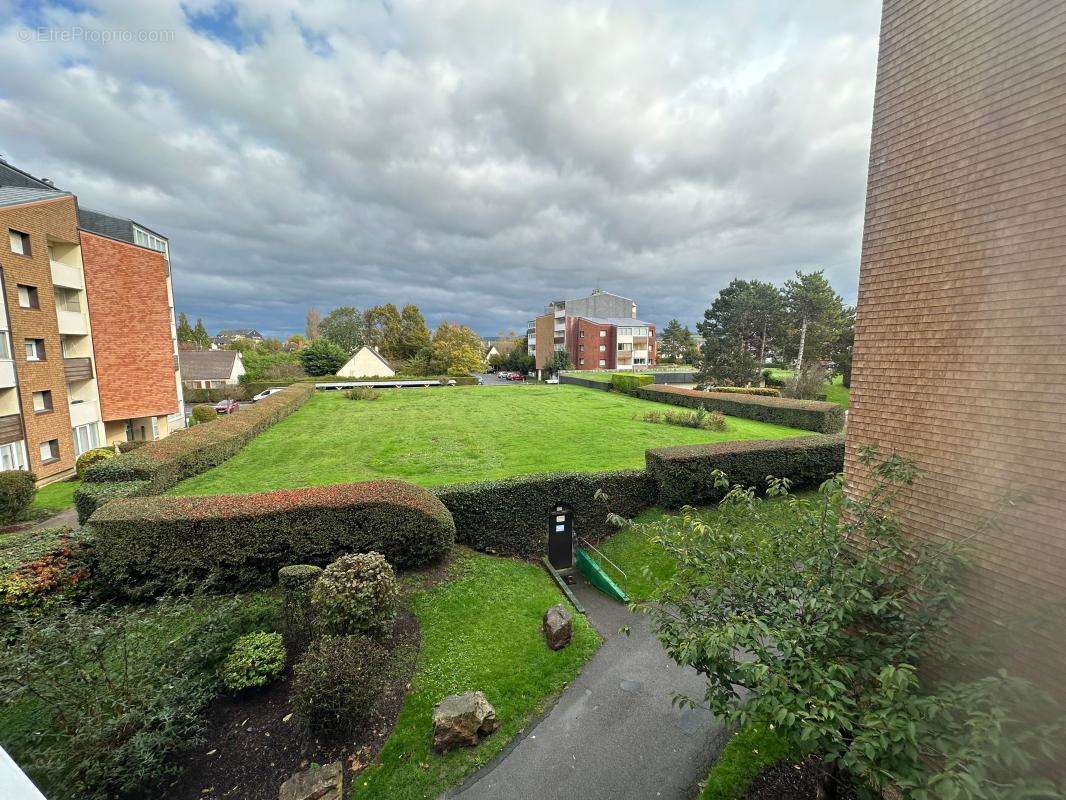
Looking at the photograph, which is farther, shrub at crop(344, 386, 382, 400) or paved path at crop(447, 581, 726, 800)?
shrub at crop(344, 386, 382, 400)

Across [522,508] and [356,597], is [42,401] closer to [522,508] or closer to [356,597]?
[356,597]

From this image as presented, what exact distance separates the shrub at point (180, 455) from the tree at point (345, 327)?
5669cm

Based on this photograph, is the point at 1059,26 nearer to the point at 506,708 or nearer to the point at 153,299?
the point at 506,708

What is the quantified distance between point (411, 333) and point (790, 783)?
67067 millimetres

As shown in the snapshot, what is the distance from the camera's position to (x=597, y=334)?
72.2 m

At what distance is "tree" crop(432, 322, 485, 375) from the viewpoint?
5788 cm

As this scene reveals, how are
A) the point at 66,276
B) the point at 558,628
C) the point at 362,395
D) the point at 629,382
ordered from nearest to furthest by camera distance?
the point at 558,628, the point at 66,276, the point at 362,395, the point at 629,382

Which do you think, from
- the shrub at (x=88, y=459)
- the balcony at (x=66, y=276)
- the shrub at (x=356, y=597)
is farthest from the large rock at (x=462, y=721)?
the balcony at (x=66, y=276)

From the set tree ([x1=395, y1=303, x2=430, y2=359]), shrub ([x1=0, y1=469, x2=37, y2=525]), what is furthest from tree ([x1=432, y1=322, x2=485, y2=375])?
shrub ([x1=0, y1=469, x2=37, y2=525])

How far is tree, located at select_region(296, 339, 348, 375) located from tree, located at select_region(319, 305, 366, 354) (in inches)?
829

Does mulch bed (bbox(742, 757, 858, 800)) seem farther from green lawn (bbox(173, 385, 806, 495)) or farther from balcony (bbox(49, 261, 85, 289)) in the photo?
balcony (bbox(49, 261, 85, 289))

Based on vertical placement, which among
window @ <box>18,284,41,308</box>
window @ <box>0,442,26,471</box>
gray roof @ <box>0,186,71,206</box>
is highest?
gray roof @ <box>0,186,71,206</box>

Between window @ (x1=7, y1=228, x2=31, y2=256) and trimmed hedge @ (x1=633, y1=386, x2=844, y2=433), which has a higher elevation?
window @ (x1=7, y1=228, x2=31, y2=256)

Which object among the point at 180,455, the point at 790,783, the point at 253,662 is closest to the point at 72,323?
the point at 180,455
